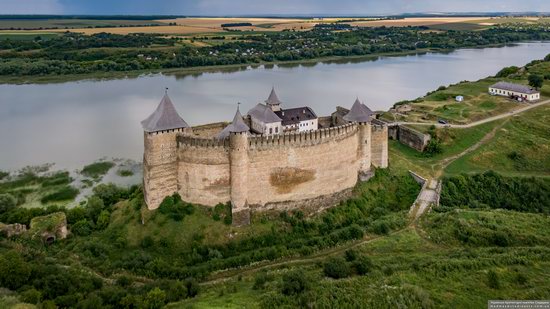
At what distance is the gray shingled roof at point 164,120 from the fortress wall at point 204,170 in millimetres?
542

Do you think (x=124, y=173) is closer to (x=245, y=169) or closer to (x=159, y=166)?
(x=159, y=166)

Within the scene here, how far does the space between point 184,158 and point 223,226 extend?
9.32ft

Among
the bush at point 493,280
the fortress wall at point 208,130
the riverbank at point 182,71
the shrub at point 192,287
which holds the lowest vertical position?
the shrub at point 192,287

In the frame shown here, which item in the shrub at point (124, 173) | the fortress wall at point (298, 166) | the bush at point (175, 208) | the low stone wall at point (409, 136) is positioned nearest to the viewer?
the bush at point (175, 208)

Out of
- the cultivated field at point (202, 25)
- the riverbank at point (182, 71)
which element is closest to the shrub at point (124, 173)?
the riverbank at point (182, 71)

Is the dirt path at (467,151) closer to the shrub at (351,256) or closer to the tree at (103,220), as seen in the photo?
the shrub at (351,256)

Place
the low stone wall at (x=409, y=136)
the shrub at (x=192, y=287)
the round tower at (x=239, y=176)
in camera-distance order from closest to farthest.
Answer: the shrub at (x=192, y=287)
the round tower at (x=239, y=176)
the low stone wall at (x=409, y=136)

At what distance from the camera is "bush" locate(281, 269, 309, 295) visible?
1158 centimetres

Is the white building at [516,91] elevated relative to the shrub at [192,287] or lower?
elevated

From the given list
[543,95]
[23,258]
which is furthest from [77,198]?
[543,95]

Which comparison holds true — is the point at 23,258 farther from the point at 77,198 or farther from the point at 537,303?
the point at 537,303

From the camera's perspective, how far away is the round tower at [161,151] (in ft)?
55.2

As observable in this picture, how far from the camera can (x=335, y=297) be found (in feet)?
36.8

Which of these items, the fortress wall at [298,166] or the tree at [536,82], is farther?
the tree at [536,82]
